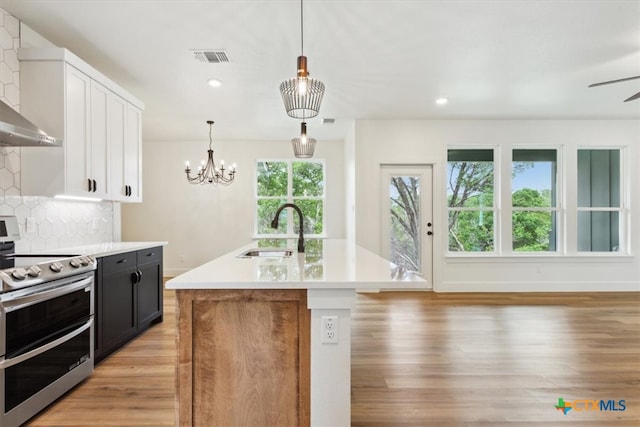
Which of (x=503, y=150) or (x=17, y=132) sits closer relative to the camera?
(x=17, y=132)

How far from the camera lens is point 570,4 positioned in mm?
2279

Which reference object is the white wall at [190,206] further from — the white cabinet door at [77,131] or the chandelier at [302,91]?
the chandelier at [302,91]

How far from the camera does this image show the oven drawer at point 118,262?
259cm

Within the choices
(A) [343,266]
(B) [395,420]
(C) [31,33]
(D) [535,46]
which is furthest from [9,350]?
(D) [535,46]

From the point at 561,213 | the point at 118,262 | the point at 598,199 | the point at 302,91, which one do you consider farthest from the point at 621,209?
the point at 118,262

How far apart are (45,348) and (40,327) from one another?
0.13 meters

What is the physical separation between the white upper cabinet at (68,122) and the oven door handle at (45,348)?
3.47 feet

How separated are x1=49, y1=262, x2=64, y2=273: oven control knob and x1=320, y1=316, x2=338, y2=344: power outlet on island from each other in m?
1.69

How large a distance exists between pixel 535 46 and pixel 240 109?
344 cm

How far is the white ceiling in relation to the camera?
231 cm

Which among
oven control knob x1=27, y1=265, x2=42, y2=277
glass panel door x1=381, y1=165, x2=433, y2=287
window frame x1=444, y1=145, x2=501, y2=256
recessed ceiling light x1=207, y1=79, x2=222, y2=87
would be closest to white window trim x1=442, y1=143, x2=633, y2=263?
window frame x1=444, y1=145, x2=501, y2=256

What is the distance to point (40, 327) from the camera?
74.2 inches

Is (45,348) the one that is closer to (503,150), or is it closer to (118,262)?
(118,262)

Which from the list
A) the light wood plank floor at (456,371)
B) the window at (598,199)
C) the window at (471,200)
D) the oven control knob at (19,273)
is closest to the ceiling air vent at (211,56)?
the oven control knob at (19,273)
